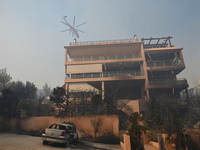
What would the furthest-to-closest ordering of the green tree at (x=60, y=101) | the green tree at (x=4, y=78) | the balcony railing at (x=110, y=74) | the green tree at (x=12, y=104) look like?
the green tree at (x=4, y=78), the balcony railing at (x=110, y=74), the green tree at (x=12, y=104), the green tree at (x=60, y=101)

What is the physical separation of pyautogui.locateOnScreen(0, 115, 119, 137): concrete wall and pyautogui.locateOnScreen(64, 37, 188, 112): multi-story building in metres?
10.4

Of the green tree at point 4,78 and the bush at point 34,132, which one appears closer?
the bush at point 34,132

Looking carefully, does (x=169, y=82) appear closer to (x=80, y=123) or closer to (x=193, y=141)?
(x=193, y=141)

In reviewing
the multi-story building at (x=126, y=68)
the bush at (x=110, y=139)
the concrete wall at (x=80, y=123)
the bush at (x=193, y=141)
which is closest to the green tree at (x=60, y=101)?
the concrete wall at (x=80, y=123)

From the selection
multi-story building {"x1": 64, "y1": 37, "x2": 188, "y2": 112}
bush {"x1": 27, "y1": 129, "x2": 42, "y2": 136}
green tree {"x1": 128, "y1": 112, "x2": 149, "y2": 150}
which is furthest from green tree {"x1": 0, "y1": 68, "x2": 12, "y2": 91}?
green tree {"x1": 128, "y1": 112, "x2": 149, "y2": 150}

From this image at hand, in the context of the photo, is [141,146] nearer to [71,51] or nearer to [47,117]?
[47,117]

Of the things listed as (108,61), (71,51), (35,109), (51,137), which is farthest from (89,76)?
(51,137)

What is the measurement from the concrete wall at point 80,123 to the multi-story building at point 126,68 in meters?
10.4

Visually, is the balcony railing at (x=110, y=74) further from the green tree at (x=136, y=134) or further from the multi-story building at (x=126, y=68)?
the green tree at (x=136, y=134)

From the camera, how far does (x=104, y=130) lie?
44.7 feet

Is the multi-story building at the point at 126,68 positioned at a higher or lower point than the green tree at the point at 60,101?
higher

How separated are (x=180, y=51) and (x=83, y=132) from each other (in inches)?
987

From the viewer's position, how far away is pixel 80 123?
1388 centimetres

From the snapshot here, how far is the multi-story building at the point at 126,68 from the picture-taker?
82.4 ft
